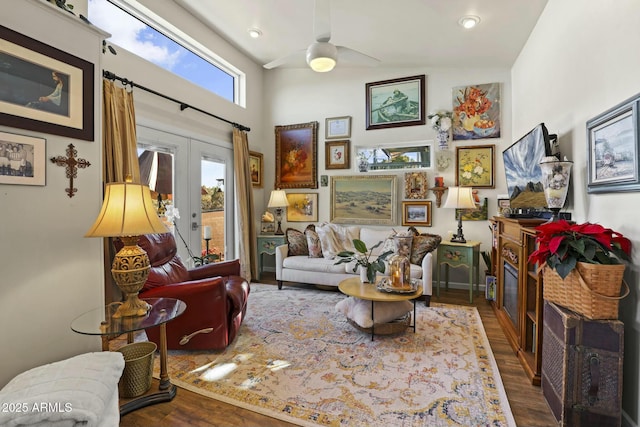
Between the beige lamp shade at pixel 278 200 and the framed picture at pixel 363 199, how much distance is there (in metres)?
0.80

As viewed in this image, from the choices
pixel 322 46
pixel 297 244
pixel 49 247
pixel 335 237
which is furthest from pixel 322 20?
pixel 297 244

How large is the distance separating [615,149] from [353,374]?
2.17 metres

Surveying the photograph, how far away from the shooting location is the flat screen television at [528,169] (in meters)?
2.34

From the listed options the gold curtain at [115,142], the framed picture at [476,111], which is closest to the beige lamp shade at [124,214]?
the gold curtain at [115,142]

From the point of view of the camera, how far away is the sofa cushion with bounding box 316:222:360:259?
4.37 m

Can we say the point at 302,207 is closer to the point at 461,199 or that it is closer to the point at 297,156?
the point at 297,156

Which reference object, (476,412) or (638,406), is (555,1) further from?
(476,412)

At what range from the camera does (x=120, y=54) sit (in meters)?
2.93

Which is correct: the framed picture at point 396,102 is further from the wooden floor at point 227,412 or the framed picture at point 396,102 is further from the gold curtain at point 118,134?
the wooden floor at point 227,412

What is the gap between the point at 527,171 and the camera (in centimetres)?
272

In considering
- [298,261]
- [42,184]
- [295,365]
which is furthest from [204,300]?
[298,261]

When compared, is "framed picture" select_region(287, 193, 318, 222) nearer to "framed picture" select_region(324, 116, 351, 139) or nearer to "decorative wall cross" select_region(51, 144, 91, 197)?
"framed picture" select_region(324, 116, 351, 139)

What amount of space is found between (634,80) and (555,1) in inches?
61.1

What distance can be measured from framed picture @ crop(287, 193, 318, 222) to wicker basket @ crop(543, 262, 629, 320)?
3.82 metres
